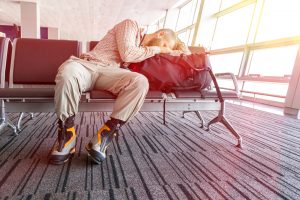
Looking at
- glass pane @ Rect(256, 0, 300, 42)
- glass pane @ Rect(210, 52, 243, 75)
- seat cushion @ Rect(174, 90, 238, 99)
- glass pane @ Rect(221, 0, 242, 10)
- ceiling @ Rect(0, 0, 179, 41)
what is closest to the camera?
seat cushion @ Rect(174, 90, 238, 99)

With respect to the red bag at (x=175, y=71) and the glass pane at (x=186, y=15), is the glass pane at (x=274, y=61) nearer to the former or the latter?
the red bag at (x=175, y=71)

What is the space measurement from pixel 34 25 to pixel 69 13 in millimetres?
2203

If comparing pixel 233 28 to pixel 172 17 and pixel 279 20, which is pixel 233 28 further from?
pixel 172 17

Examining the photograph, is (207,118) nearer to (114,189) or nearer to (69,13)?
(114,189)

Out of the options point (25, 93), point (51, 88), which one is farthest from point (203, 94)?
point (25, 93)

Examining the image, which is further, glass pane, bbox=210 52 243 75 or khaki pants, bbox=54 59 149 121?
glass pane, bbox=210 52 243 75

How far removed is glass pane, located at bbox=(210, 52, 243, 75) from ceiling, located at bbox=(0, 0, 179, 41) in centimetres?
280

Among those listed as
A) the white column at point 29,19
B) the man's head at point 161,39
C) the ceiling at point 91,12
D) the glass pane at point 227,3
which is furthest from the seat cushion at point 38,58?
the white column at point 29,19

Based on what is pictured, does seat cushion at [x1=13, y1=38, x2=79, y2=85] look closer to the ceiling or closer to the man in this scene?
the man

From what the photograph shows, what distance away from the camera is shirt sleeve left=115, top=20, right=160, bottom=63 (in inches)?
61.7

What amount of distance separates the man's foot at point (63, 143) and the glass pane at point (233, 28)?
16.5 feet

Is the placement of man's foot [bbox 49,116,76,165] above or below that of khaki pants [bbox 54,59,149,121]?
below

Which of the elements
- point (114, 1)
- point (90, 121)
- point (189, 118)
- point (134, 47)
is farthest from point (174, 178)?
point (114, 1)

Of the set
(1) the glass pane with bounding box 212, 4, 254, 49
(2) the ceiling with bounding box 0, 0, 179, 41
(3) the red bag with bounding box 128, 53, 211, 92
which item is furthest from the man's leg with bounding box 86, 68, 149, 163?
(2) the ceiling with bounding box 0, 0, 179, 41
